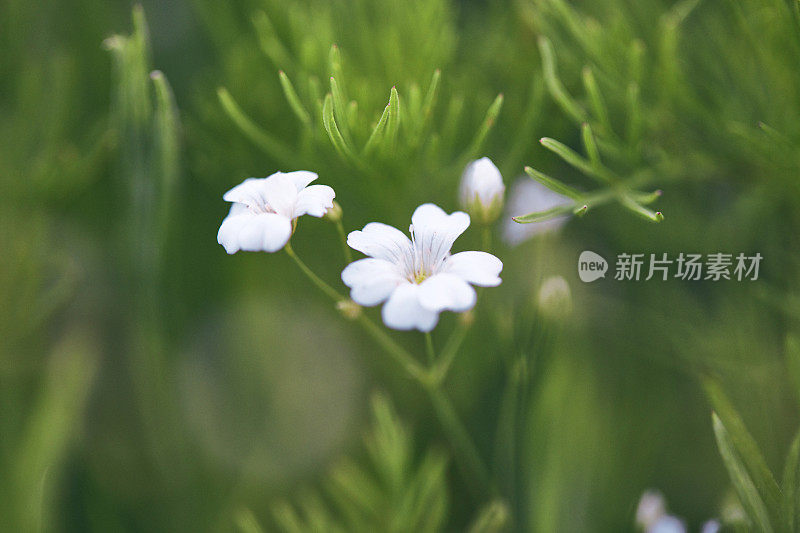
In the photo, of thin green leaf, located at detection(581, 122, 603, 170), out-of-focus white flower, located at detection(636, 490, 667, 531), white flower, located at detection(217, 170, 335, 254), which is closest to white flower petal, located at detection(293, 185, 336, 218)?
white flower, located at detection(217, 170, 335, 254)

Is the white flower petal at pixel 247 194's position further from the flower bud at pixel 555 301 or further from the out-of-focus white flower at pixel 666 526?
the out-of-focus white flower at pixel 666 526

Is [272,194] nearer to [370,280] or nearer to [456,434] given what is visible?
[370,280]

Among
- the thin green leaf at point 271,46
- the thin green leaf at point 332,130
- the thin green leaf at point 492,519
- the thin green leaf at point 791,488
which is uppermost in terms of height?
the thin green leaf at point 271,46

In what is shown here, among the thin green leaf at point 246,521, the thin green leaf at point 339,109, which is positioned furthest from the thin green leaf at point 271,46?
the thin green leaf at point 246,521

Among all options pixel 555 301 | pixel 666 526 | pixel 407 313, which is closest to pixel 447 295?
pixel 407 313

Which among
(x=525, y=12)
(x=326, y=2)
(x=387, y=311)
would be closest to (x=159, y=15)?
(x=326, y=2)
